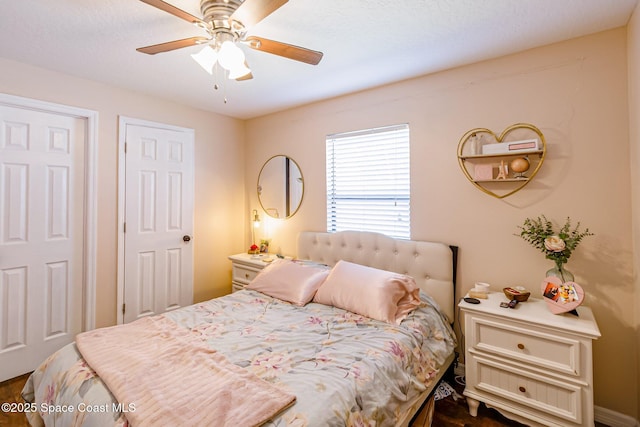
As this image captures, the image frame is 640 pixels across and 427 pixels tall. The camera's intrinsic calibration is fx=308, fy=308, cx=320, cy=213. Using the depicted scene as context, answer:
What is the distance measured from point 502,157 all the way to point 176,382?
2.39m

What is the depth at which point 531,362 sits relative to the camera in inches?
70.1

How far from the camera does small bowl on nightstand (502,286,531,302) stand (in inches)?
78.0

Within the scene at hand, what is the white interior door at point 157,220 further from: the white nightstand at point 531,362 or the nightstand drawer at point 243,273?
the white nightstand at point 531,362

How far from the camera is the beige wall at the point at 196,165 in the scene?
2541 mm

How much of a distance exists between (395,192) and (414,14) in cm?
140

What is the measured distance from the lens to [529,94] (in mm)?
2127

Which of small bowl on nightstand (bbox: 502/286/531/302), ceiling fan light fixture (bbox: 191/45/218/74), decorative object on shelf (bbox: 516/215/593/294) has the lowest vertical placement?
small bowl on nightstand (bbox: 502/286/531/302)

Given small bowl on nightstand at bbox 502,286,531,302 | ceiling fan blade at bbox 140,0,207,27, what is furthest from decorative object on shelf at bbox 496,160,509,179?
ceiling fan blade at bbox 140,0,207,27

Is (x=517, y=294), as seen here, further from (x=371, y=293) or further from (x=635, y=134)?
(x=635, y=134)

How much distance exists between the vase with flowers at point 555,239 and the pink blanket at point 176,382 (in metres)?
1.75

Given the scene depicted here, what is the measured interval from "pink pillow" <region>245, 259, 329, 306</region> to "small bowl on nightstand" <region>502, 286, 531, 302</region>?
1.31 metres

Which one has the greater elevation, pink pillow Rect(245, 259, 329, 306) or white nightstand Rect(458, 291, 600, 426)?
pink pillow Rect(245, 259, 329, 306)

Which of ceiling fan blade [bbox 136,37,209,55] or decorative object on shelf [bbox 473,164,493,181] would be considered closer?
ceiling fan blade [bbox 136,37,209,55]

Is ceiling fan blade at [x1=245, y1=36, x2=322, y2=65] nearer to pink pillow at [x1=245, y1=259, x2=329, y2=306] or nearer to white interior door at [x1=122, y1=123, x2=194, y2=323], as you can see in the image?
pink pillow at [x1=245, y1=259, x2=329, y2=306]
